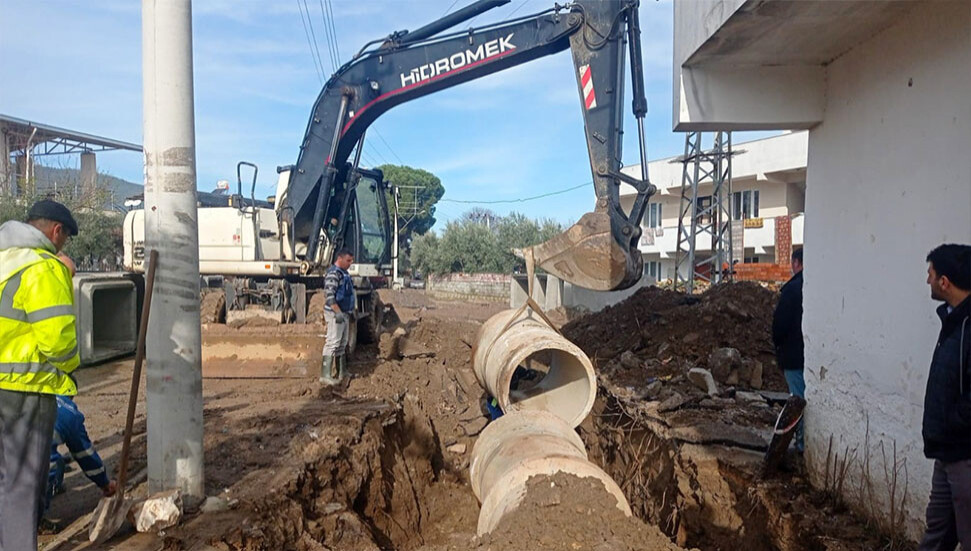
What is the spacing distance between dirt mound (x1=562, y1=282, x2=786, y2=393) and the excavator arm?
2.44 meters

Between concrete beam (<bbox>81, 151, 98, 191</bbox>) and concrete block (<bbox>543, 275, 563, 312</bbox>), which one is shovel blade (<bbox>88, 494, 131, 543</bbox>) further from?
concrete beam (<bbox>81, 151, 98, 191</bbox>)

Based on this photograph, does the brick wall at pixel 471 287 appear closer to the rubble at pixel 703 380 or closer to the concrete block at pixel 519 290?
the concrete block at pixel 519 290

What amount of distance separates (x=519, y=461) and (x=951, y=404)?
2.29m

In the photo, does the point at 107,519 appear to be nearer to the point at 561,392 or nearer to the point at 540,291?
the point at 561,392

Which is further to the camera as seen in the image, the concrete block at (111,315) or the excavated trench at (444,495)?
the concrete block at (111,315)

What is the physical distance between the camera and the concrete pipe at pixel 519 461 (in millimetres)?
3766

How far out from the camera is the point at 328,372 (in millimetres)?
8211

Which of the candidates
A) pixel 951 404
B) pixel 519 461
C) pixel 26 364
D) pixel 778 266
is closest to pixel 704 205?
pixel 778 266

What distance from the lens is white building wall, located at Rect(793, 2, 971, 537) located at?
3494mm

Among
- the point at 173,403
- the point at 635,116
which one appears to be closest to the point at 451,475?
the point at 173,403

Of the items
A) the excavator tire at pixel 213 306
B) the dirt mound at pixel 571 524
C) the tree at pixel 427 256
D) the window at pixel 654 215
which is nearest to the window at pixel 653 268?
the window at pixel 654 215

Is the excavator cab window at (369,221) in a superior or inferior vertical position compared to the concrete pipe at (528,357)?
superior

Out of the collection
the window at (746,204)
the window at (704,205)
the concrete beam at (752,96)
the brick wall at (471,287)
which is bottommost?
the brick wall at (471,287)

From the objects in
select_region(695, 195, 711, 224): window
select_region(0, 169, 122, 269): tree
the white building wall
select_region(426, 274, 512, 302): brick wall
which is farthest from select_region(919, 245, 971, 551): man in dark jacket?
select_region(426, 274, 512, 302): brick wall
